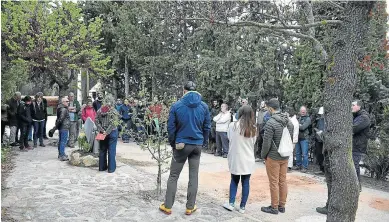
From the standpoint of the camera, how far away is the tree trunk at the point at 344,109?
146 inches

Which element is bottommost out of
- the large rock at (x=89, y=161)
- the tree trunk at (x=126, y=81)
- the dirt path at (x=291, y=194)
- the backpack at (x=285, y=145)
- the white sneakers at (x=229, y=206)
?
the dirt path at (x=291, y=194)

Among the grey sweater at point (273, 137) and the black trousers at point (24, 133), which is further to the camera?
the black trousers at point (24, 133)

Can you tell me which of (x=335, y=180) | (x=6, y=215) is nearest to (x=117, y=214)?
(x=6, y=215)

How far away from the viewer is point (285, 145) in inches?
219

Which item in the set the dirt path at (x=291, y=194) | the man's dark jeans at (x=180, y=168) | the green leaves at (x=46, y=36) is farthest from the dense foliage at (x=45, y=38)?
the man's dark jeans at (x=180, y=168)

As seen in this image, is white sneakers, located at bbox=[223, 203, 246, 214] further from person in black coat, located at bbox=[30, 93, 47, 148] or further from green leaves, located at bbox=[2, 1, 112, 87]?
green leaves, located at bbox=[2, 1, 112, 87]

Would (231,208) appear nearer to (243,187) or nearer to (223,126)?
(243,187)

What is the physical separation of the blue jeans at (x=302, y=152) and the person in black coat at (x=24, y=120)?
7777mm

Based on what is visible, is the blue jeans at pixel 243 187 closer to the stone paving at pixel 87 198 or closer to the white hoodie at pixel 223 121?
the stone paving at pixel 87 198

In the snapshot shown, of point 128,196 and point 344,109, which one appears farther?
point 128,196

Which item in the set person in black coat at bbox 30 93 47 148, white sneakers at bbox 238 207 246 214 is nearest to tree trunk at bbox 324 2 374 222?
white sneakers at bbox 238 207 246 214

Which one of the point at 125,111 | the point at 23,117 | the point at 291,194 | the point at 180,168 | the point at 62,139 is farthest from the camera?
the point at 125,111

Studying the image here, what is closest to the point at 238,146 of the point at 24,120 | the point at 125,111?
the point at 24,120

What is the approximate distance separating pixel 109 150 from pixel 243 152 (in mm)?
3492
